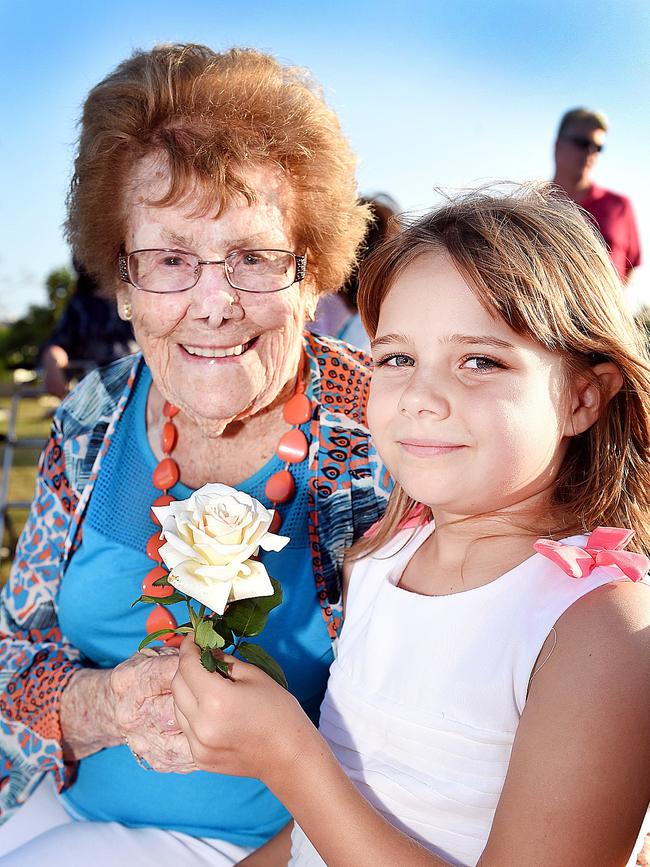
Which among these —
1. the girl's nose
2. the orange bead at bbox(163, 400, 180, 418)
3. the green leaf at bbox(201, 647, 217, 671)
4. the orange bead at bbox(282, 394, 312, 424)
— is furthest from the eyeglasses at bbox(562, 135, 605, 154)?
the green leaf at bbox(201, 647, 217, 671)

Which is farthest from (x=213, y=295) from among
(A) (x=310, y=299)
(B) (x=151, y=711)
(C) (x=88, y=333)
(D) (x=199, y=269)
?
(C) (x=88, y=333)

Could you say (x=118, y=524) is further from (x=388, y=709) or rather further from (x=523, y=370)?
(x=523, y=370)

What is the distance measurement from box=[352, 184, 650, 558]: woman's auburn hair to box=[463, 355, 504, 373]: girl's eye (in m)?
0.08

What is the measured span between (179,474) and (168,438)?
0.11m

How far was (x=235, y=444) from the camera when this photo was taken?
2438mm

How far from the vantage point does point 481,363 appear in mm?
1624

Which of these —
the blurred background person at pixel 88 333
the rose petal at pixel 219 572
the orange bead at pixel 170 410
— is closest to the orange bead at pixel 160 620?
the orange bead at pixel 170 410

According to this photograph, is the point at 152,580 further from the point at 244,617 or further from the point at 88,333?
the point at 88,333

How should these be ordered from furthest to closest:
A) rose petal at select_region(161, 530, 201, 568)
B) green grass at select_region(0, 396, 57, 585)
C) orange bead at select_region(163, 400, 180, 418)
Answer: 1. green grass at select_region(0, 396, 57, 585)
2. orange bead at select_region(163, 400, 180, 418)
3. rose petal at select_region(161, 530, 201, 568)

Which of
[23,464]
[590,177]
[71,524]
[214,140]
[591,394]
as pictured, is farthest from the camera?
[23,464]

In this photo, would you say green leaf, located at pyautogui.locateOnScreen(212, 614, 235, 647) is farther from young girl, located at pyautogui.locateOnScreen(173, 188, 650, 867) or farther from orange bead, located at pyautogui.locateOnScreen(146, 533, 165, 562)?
orange bead, located at pyautogui.locateOnScreen(146, 533, 165, 562)

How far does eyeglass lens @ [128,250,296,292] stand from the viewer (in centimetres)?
216

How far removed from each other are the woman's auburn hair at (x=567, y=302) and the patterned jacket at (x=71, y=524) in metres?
0.60

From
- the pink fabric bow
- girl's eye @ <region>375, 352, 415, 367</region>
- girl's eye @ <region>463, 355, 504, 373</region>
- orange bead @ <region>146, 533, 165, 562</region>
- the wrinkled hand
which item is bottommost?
the wrinkled hand
